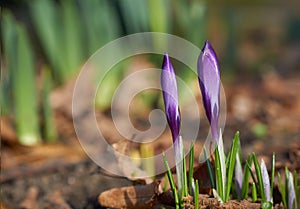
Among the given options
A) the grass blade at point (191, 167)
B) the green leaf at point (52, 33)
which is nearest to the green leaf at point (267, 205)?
the grass blade at point (191, 167)

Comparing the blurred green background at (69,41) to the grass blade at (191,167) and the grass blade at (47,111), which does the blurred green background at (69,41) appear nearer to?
the grass blade at (47,111)

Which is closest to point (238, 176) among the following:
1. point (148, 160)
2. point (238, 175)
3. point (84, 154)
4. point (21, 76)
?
point (238, 175)

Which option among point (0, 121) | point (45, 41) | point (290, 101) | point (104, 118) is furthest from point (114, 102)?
point (290, 101)

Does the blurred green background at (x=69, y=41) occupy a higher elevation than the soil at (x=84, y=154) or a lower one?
higher

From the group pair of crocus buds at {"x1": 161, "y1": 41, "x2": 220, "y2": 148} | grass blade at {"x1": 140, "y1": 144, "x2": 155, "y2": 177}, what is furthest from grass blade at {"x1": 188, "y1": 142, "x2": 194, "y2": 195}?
grass blade at {"x1": 140, "y1": 144, "x2": 155, "y2": 177}

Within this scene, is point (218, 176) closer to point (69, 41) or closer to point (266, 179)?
point (266, 179)

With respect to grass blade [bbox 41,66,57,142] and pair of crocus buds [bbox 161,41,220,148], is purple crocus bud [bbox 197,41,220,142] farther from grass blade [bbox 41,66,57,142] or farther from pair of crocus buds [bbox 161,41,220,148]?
grass blade [bbox 41,66,57,142]
